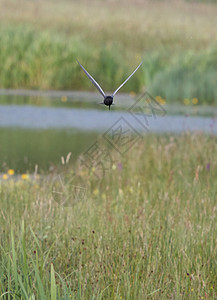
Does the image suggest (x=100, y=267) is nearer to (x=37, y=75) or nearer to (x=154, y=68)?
(x=154, y=68)

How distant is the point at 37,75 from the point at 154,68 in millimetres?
3676

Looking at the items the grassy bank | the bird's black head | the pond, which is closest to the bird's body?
the bird's black head

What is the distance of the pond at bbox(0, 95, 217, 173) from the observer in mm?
9844

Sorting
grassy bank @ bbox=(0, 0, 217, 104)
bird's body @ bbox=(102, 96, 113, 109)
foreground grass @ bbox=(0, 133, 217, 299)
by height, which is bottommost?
foreground grass @ bbox=(0, 133, 217, 299)

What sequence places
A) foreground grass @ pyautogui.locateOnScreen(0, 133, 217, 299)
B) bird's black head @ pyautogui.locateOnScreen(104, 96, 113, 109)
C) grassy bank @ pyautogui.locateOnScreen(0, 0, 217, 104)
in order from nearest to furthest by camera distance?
bird's black head @ pyautogui.locateOnScreen(104, 96, 113, 109) → foreground grass @ pyautogui.locateOnScreen(0, 133, 217, 299) → grassy bank @ pyautogui.locateOnScreen(0, 0, 217, 104)

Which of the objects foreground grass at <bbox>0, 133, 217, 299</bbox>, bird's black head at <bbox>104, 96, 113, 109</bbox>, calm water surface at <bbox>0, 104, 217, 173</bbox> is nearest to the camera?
bird's black head at <bbox>104, 96, 113, 109</bbox>

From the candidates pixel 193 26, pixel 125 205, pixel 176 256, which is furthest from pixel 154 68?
pixel 193 26

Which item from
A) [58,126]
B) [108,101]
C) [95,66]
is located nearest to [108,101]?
[108,101]

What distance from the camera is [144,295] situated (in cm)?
310

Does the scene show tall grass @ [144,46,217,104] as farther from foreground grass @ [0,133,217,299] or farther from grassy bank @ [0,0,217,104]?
foreground grass @ [0,133,217,299]

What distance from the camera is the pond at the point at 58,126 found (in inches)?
388

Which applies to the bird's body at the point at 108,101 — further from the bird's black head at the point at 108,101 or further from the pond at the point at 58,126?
the pond at the point at 58,126

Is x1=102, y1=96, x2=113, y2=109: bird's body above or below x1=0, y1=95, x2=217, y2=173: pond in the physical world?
above

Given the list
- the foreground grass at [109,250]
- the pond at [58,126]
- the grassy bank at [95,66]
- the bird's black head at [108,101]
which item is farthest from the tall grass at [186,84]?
the bird's black head at [108,101]
